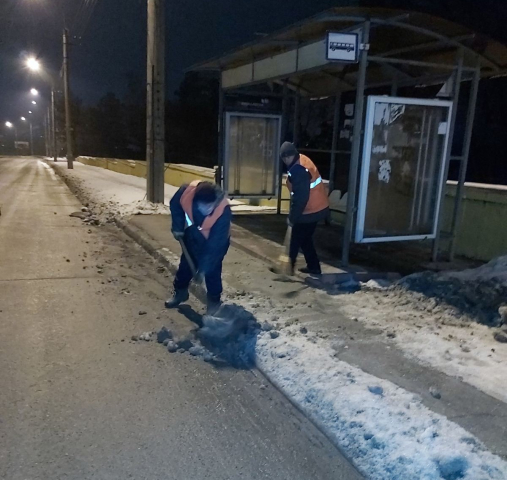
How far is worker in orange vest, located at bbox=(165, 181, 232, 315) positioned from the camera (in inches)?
192

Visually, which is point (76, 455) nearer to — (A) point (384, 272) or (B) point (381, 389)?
(B) point (381, 389)

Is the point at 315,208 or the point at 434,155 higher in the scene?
the point at 434,155

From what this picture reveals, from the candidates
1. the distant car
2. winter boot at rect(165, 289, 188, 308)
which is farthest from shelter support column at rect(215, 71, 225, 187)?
winter boot at rect(165, 289, 188, 308)

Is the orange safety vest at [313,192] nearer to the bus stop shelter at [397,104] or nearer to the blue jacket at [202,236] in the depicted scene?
the bus stop shelter at [397,104]

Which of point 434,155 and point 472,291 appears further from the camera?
point 434,155

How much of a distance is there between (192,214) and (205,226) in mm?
179

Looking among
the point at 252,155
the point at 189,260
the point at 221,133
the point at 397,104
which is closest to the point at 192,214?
the point at 189,260

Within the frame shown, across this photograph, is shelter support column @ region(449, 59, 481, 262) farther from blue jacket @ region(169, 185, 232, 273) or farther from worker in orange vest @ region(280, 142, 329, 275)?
blue jacket @ region(169, 185, 232, 273)

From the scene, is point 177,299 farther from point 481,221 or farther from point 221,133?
point 221,133

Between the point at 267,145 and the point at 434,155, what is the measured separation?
494cm

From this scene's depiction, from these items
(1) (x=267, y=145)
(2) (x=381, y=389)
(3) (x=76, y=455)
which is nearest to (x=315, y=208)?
(2) (x=381, y=389)

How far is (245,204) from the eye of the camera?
13.6 m

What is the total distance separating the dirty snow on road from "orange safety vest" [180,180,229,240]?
1.67 m

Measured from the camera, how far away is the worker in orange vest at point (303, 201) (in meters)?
6.09
